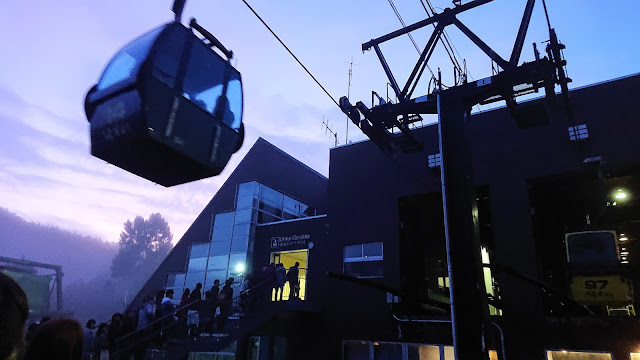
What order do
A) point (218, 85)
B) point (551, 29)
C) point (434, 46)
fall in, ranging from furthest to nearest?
point (434, 46)
point (551, 29)
point (218, 85)

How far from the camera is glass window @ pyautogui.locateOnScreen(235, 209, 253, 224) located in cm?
2082

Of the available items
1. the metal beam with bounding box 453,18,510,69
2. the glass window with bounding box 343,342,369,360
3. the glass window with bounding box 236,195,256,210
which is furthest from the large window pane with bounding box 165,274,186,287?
the metal beam with bounding box 453,18,510,69

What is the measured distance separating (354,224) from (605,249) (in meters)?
8.85

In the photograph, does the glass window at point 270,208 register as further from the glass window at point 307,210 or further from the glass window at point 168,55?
the glass window at point 168,55

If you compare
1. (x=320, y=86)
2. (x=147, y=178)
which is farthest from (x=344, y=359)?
(x=147, y=178)

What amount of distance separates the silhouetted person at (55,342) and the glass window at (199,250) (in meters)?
21.0

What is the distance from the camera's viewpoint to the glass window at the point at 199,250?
73.1 ft

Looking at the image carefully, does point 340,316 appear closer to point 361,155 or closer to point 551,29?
point 361,155

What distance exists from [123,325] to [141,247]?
11416 cm

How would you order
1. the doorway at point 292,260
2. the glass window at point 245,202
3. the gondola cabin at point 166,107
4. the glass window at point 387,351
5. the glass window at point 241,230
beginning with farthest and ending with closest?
the glass window at point 245,202 → the glass window at point 241,230 → the doorway at point 292,260 → the glass window at point 387,351 → the gondola cabin at point 166,107

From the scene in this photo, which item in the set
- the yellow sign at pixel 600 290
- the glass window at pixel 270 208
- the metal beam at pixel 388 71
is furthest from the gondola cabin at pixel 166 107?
the glass window at pixel 270 208

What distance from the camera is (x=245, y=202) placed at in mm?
21328

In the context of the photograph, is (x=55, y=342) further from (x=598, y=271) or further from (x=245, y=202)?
(x=245, y=202)

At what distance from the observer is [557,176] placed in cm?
1336
